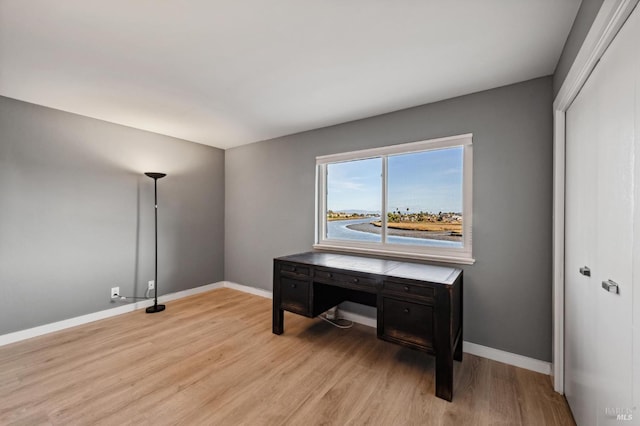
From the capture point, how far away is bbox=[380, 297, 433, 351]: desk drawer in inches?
76.1

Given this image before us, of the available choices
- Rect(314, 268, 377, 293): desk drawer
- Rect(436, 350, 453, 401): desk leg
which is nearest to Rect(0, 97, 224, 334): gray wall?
Rect(314, 268, 377, 293): desk drawer

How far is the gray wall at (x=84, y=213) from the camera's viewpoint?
258cm

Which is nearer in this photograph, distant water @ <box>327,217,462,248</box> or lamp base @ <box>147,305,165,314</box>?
distant water @ <box>327,217,462,248</box>

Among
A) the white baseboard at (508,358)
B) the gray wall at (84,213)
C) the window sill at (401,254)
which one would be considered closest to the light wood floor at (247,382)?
the white baseboard at (508,358)

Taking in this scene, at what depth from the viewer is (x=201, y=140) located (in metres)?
3.94

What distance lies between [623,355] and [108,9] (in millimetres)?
2920

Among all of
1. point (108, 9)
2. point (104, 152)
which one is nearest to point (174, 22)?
point (108, 9)

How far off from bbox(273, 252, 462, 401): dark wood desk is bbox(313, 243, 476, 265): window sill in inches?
5.2

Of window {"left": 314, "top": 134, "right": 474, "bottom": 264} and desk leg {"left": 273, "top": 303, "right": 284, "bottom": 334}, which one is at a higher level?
window {"left": 314, "top": 134, "right": 474, "bottom": 264}

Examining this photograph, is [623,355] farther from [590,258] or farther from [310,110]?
[310,110]

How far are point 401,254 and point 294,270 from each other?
111 cm

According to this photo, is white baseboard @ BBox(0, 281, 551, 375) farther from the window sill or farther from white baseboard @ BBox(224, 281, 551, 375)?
the window sill

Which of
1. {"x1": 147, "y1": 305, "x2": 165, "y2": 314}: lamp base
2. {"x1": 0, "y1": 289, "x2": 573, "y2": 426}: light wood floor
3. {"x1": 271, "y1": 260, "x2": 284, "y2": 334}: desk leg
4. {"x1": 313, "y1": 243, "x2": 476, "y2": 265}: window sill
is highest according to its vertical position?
{"x1": 313, "y1": 243, "x2": 476, "y2": 265}: window sill

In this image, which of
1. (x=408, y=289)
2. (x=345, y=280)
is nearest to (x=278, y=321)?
(x=345, y=280)
